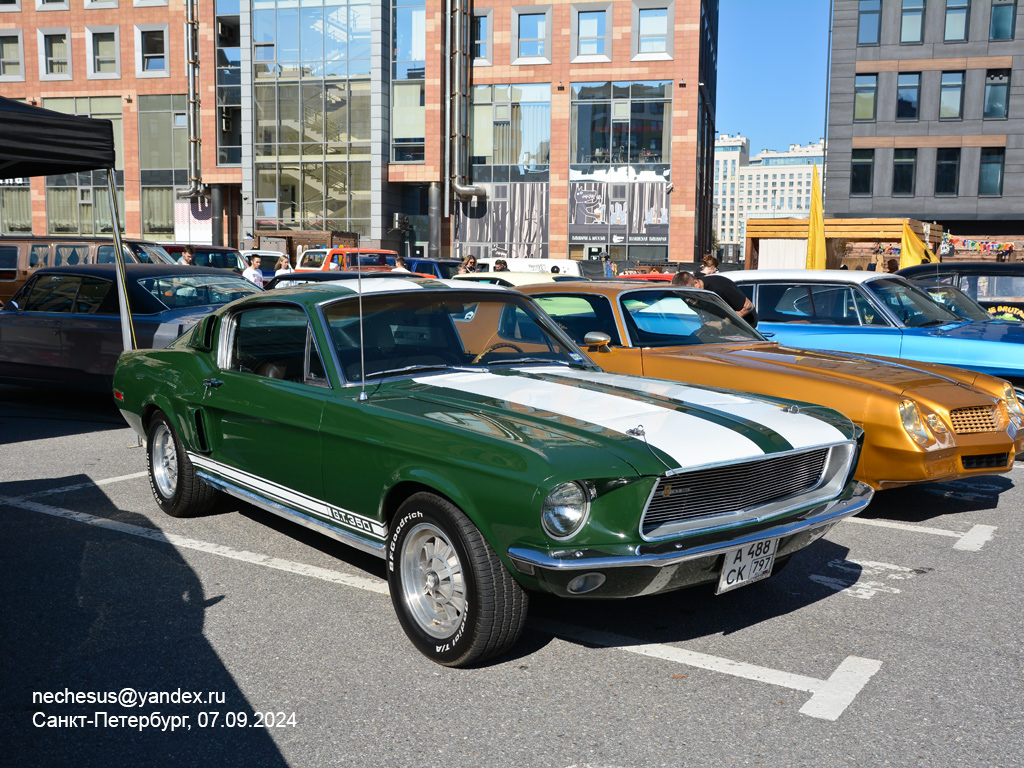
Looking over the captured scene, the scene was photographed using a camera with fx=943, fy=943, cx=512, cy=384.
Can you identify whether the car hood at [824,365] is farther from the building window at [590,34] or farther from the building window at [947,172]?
the building window at [947,172]

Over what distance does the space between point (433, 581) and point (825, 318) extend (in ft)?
20.1

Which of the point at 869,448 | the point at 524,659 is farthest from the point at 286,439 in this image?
Result: the point at 869,448

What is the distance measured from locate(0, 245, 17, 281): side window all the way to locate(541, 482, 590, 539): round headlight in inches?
581

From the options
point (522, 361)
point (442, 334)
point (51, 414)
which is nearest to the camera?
point (442, 334)

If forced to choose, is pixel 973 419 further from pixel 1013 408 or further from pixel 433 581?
pixel 433 581

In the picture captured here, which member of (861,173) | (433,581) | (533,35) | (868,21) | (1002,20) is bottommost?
(433,581)

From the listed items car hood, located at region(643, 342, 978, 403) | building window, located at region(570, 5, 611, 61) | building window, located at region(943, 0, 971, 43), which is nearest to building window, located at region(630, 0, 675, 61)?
building window, located at region(570, 5, 611, 61)

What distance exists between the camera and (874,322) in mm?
8508

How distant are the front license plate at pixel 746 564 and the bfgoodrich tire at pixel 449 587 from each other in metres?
0.78

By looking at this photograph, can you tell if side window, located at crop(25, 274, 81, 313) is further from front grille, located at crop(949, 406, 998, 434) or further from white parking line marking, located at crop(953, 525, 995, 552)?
white parking line marking, located at crop(953, 525, 995, 552)

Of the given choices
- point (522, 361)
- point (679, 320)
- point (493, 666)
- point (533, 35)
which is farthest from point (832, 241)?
point (533, 35)

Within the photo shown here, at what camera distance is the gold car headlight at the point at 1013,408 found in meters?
6.09

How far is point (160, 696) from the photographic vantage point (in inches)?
136

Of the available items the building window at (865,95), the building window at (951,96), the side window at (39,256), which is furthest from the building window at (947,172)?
the side window at (39,256)
